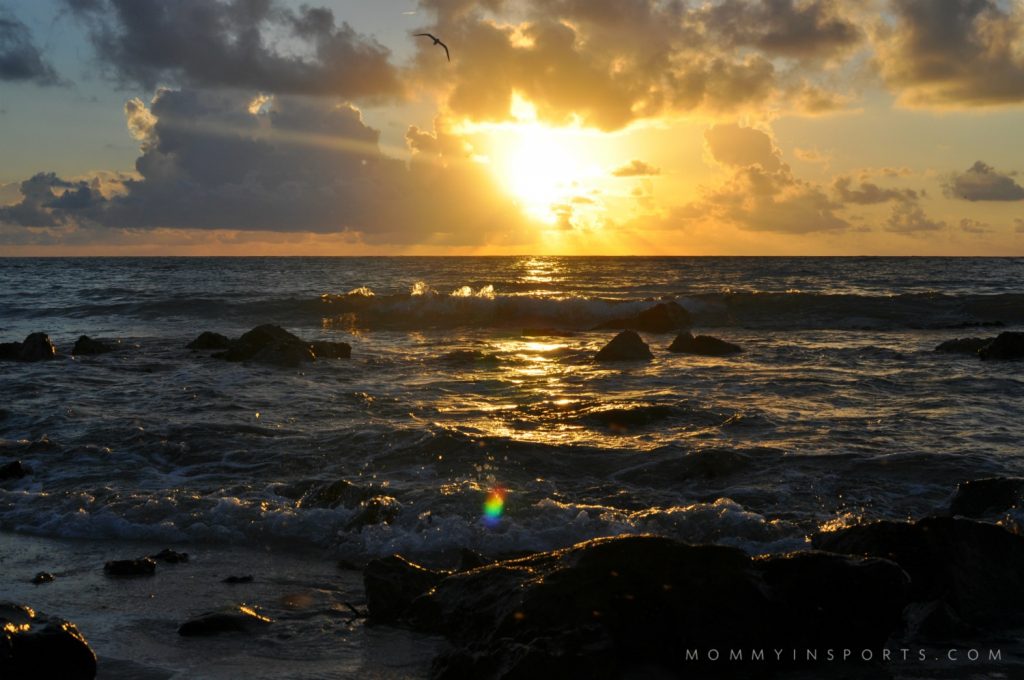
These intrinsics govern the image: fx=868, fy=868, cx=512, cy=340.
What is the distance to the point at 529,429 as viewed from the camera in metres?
12.7

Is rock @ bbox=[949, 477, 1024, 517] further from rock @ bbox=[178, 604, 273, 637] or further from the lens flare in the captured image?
rock @ bbox=[178, 604, 273, 637]

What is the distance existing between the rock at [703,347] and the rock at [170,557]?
53.6 feet

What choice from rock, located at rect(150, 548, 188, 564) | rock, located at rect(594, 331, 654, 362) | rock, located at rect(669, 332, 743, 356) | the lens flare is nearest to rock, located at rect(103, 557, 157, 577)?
rock, located at rect(150, 548, 188, 564)

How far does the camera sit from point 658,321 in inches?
1174

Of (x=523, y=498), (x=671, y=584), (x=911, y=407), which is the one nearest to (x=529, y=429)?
(x=523, y=498)

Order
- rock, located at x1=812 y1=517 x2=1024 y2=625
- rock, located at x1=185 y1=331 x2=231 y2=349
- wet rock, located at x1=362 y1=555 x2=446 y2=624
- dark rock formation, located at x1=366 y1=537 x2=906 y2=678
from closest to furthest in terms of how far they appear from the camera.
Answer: dark rock formation, located at x1=366 y1=537 x2=906 y2=678
rock, located at x1=812 y1=517 x2=1024 y2=625
wet rock, located at x1=362 y1=555 x2=446 y2=624
rock, located at x1=185 y1=331 x2=231 y2=349

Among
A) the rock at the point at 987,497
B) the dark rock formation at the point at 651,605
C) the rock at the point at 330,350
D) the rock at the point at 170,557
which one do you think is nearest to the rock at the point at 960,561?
the dark rock formation at the point at 651,605

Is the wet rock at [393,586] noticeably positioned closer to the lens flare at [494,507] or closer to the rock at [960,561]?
the lens flare at [494,507]

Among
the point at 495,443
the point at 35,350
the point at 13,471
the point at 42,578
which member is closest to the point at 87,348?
the point at 35,350

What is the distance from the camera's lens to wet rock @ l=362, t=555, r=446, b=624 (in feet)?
19.9

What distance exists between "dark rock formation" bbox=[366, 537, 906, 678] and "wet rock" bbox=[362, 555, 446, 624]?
0.14m

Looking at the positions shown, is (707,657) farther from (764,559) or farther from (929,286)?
(929,286)

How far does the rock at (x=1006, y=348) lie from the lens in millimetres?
19734

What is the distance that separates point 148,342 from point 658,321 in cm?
1647
